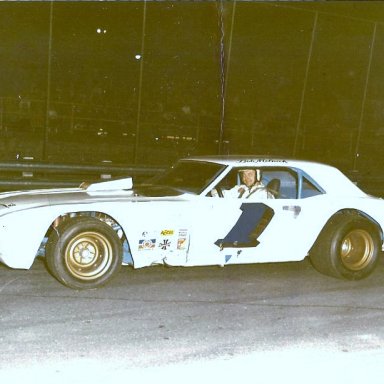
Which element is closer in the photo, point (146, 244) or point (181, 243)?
point (146, 244)

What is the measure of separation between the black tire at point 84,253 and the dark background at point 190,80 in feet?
20.9

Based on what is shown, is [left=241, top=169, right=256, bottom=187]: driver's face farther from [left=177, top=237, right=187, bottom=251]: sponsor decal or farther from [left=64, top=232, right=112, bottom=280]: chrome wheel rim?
[left=64, top=232, right=112, bottom=280]: chrome wheel rim

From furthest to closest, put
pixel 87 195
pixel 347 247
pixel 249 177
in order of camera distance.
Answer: pixel 347 247 → pixel 249 177 → pixel 87 195

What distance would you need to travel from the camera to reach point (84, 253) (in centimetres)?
617

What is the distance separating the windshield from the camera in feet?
22.7

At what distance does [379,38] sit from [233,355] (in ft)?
41.3

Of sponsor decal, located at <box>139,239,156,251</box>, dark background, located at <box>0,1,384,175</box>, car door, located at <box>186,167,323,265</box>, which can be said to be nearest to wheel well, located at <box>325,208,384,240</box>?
car door, located at <box>186,167,323,265</box>

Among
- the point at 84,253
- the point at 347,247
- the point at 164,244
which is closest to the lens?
the point at 84,253

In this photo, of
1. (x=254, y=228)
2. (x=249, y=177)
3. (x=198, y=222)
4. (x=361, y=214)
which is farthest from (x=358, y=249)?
(x=198, y=222)

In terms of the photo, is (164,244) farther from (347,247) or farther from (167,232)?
Answer: (347,247)

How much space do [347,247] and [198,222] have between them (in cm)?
202

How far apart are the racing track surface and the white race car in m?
0.31

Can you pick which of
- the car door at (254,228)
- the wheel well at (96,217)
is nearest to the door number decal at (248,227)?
the car door at (254,228)

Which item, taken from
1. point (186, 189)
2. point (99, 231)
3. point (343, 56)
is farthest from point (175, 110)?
point (99, 231)
